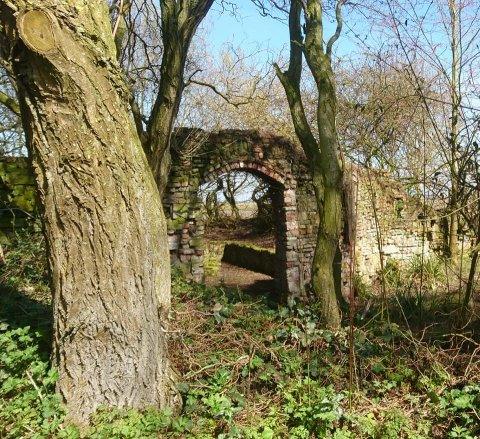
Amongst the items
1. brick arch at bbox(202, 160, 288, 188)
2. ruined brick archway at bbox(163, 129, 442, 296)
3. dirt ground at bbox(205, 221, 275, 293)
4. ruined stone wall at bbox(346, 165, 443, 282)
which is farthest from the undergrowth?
ruined stone wall at bbox(346, 165, 443, 282)

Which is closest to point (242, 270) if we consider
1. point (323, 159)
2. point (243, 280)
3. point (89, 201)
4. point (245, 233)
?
point (243, 280)

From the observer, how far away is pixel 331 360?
388 centimetres

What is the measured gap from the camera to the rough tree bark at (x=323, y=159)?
18.5 ft

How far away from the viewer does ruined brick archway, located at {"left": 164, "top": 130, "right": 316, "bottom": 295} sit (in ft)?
29.0

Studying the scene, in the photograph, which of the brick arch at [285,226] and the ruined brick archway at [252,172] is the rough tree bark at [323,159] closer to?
the ruined brick archway at [252,172]

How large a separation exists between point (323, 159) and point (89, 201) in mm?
3869

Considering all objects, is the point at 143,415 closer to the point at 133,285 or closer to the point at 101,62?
the point at 133,285

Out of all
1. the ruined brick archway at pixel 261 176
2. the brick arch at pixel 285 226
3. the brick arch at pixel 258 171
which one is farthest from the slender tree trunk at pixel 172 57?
the brick arch at pixel 285 226

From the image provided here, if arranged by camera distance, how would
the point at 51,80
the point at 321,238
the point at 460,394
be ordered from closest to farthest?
the point at 51,80 < the point at 460,394 < the point at 321,238

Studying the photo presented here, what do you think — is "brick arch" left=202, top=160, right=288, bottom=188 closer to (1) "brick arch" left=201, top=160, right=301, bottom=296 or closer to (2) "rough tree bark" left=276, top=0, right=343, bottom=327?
(1) "brick arch" left=201, top=160, right=301, bottom=296

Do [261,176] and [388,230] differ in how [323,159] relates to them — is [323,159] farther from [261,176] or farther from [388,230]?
[388,230]

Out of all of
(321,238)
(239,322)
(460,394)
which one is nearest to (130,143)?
(239,322)

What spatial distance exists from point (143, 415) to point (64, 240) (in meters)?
1.21

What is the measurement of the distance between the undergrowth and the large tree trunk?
234 mm
